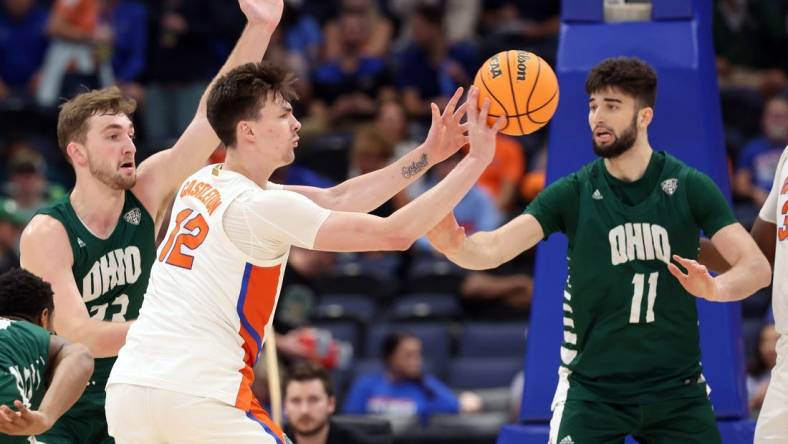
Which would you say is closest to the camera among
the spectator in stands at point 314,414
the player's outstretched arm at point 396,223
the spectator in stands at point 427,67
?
the player's outstretched arm at point 396,223

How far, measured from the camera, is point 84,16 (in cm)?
1584

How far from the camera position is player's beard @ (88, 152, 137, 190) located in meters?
6.95

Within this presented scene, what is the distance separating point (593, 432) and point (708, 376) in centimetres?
165

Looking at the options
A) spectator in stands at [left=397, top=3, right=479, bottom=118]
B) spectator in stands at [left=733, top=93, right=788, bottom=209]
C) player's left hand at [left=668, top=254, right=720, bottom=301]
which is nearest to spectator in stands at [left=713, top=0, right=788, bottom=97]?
spectator in stands at [left=733, top=93, right=788, bottom=209]

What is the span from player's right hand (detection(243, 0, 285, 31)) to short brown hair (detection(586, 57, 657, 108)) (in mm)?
1966

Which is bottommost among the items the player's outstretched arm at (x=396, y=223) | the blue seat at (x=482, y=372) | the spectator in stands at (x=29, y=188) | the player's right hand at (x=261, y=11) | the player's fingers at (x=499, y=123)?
the blue seat at (x=482, y=372)

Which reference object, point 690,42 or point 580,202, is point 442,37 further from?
point 580,202

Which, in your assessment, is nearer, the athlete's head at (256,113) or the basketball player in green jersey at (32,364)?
the athlete's head at (256,113)

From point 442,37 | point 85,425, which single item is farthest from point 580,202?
point 442,37

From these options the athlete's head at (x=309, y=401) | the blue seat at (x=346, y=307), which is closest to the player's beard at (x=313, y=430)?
the athlete's head at (x=309, y=401)

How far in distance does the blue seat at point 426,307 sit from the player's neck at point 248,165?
6598 millimetres

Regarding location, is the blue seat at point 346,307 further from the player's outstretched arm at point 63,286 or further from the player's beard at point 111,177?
the player's outstretched arm at point 63,286

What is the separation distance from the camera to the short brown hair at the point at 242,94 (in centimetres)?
590

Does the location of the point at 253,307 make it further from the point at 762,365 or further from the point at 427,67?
the point at 427,67
